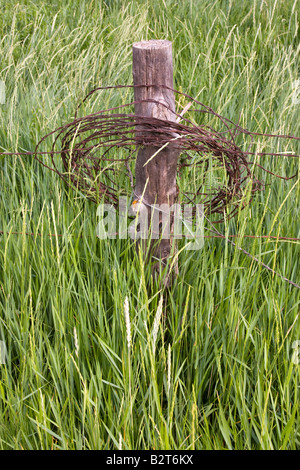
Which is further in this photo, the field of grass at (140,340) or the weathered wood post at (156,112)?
the weathered wood post at (156,112)

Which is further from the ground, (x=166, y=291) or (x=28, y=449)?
(x=166, y=291)

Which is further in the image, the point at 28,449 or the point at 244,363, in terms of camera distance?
the point at 244,363

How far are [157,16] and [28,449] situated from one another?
3715 millimetres

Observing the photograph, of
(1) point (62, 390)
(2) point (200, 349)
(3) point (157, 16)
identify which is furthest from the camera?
(3) point (157, 16)

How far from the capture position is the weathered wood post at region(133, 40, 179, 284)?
1731 mm

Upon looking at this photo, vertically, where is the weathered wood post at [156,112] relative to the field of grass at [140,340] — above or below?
above

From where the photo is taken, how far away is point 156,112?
1756mm

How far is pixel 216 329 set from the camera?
69.3 inches

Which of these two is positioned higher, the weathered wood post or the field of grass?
the weathered wood post

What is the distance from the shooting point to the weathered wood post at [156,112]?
5.68ft
